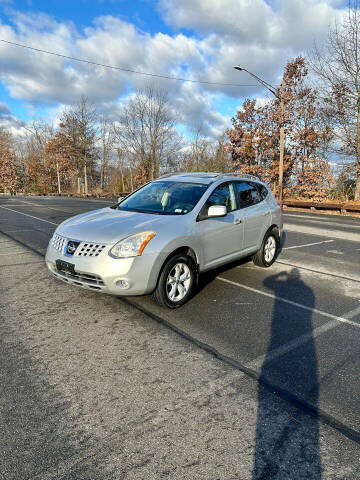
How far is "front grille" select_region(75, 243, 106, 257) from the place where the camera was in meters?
3.86

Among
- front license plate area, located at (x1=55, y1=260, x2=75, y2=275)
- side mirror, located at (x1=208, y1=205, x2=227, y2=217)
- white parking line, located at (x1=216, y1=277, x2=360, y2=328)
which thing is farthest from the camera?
side mirror, located at (x1=208, y1=205, x2=227, y2=217)

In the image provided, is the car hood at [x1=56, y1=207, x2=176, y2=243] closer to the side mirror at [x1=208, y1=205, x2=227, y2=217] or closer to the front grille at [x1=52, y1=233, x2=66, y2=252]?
the front grille at [x1=52, y1=233, x2=66, y2=252]

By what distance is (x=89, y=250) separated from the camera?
3.90 meters

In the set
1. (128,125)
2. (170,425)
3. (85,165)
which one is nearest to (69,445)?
(170,425)

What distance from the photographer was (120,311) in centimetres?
420

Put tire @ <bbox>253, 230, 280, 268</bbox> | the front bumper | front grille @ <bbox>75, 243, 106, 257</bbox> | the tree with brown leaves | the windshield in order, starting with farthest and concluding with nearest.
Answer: the tree with brown leaves, tire @ <bbox>253, 230, 280, 268</bbox>, the windshield, front grille @ <bbox>75, 243, 106, 257</bbox>, the front bumper

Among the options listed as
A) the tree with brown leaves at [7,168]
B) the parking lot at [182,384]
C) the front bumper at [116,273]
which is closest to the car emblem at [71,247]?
the front bumper at [116,273]

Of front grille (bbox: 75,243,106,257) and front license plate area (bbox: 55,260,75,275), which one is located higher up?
front grille (bbox: 75,243,106,257)

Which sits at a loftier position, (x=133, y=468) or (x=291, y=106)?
(x=291, y=106)

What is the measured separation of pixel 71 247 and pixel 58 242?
0.38m

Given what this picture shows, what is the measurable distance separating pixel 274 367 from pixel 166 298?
157cm

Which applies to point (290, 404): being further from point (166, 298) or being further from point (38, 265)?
point (38, 265)

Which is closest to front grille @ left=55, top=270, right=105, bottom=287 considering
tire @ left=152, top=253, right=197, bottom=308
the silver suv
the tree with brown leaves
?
the silver suv

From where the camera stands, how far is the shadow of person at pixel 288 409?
77.5 inches
